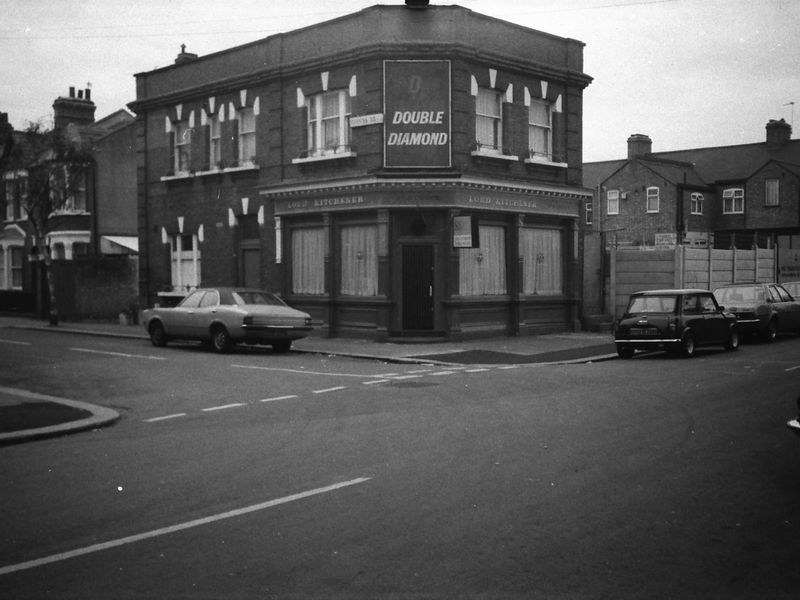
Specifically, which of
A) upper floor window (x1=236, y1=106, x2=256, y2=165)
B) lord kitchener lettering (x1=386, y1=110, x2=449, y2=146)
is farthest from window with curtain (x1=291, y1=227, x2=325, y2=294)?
lord kitchener lettering (x1=386, y1=110, x2=449, y2=146)

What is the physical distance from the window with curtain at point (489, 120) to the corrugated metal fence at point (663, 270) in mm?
5923

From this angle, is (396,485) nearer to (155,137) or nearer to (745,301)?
(745,301)

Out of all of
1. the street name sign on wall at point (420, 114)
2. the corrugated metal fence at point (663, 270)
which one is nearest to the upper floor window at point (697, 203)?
the corrugated metal fence at point (663, 270)

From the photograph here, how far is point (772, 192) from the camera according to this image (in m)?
55.2

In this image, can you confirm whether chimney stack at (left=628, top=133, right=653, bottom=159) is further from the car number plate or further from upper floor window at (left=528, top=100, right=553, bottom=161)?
the car number plate

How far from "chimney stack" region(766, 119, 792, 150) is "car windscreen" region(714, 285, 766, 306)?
124ft

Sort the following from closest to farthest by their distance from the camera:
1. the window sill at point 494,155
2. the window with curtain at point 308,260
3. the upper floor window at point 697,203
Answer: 1. the window sill at point 494,155
2. the window with curtain at point 308,260
3. the upper floor window at point 697,203

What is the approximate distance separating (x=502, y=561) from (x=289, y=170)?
73.9ft

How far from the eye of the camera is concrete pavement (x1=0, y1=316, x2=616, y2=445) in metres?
11.4

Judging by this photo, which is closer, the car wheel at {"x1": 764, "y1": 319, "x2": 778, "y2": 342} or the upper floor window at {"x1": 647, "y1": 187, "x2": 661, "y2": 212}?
the car wheel at {"x1": 764, "y1": 319, "x2": 778, "y2": 342}

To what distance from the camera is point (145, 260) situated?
32.9m

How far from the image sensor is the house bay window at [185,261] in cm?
3089

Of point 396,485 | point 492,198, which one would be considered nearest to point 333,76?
point 492,198

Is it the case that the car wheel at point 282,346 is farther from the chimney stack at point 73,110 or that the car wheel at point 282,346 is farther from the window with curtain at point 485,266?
the chimney stack at point 73,110
